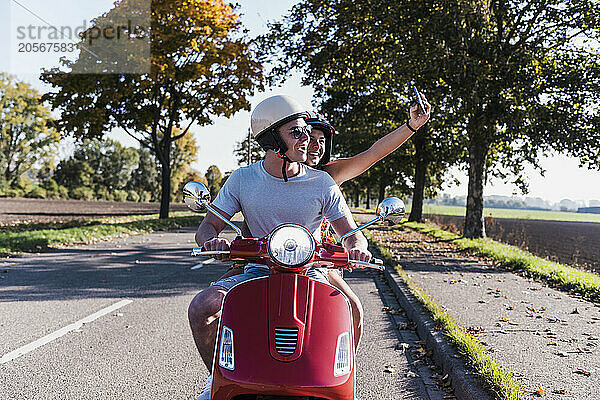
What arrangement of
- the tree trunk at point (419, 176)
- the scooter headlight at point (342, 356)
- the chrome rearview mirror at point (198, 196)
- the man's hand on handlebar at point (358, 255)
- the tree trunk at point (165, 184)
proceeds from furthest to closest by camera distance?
the tree trunk at point (419, 176)
the tree trunk at point (165, 184)
the chrome rearview mirror at point (198, 196)
the man's hand on handlebar at point (358, 255)
the scooter headlight at point (342, 356)

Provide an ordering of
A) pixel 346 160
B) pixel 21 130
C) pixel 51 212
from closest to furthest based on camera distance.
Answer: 1. pixel 346 160
2. pixel 51 212
3. pixel 21 130

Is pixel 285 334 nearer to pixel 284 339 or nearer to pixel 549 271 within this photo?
pixel 284 339

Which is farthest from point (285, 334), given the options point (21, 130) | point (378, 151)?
point (21, 130)

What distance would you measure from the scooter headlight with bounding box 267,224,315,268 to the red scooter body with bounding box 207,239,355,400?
13cm

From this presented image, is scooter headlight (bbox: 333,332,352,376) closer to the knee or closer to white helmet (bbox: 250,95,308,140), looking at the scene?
the knee

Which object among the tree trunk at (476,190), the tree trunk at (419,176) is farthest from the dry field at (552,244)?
the tree trunk at (419,176)

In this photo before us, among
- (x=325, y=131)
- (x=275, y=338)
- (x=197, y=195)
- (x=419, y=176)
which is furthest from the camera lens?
(x=419, y=176)

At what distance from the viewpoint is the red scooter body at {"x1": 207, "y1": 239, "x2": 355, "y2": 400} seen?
2.20m

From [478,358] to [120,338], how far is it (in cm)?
340

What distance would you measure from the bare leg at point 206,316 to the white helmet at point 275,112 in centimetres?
85

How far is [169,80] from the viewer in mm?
22203

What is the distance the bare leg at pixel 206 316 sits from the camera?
271 centimetres

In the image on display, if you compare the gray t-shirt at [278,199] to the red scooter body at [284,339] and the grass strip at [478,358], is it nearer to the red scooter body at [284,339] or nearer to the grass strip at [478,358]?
the red scooter body at [284,339]

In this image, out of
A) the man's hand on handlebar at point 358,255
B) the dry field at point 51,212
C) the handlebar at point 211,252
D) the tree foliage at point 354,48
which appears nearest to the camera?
the handlebar at point 211,252
